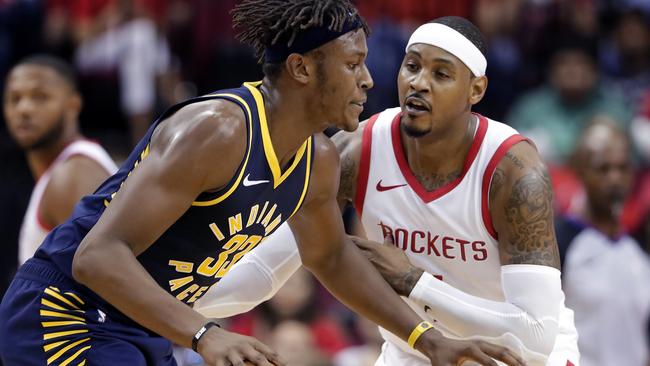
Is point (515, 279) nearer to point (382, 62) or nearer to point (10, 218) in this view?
point (382, 62)

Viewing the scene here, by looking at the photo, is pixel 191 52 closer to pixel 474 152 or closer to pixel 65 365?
pixel 474 152

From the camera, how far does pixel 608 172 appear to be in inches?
299

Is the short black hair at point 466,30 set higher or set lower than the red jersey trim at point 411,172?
higher

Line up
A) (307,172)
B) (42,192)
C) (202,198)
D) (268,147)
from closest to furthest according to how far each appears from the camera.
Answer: (202,198), (268,147), (307,172), (42,192)

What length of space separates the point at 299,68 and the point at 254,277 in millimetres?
1217

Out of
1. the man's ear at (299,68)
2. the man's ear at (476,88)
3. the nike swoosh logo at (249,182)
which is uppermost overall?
the man's ear at (299,68)

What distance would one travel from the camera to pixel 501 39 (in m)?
10.3

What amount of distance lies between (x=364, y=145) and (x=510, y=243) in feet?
2.68

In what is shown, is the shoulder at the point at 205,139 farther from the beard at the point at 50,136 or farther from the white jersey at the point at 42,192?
the beard at the point at 50,136

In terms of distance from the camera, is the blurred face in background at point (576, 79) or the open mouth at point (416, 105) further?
the blurred face in background at point (576, 79)

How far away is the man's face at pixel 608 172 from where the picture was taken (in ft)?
24.9

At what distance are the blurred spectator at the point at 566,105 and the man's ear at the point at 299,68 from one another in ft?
17.9


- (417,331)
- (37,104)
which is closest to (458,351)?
(417,331)

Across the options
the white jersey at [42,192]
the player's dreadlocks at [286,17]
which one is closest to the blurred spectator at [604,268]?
the white jersey at [42,192]
